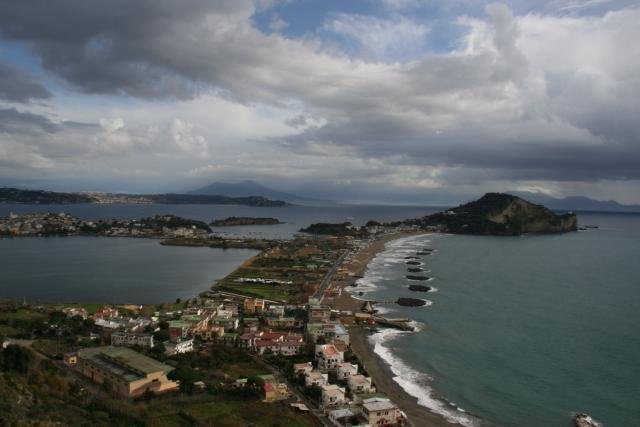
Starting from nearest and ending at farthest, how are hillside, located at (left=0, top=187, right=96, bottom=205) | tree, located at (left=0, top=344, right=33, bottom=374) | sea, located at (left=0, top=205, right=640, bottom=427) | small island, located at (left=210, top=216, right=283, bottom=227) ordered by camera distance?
tree, located at (left=0, top=344, right=33, bottom=374)
sea, located at (left=0, top=205, right=640, bottom=427)
small island, located at (left=210, top=216, right=283, bottom=227)
hillside, located at (left=0, top=187, right=96, bottom=205)

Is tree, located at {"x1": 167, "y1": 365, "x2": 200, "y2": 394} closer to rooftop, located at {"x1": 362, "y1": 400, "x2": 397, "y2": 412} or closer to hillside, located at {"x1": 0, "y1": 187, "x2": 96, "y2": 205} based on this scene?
rooftop, located at {"x1": 362, "y1": 400, "x2": 397, "y2": 412}

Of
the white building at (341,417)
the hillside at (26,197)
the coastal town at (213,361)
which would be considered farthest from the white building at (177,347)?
the hillside at (26,197)

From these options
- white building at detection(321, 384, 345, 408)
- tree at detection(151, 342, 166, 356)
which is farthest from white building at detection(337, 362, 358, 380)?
tree at detection(151, 342, 166, 356)

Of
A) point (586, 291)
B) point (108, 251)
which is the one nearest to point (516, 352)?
point (586, 291)

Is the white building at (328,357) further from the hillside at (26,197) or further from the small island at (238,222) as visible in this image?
the hillside at (26,197)

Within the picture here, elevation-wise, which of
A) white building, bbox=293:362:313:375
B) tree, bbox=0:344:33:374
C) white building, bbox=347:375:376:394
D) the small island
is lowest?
white building, bbox=347:375:376:394

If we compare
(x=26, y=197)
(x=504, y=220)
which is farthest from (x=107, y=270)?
(x=26, y=197)

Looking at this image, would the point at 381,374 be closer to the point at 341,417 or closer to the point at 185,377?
the point at 341,417
